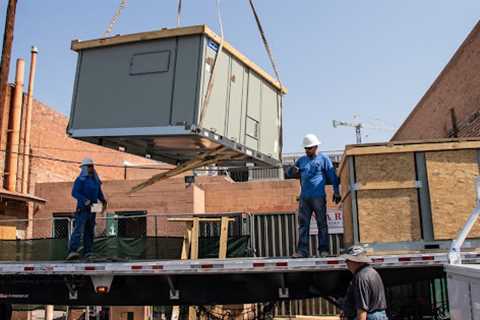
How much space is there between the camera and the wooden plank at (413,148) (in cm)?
656

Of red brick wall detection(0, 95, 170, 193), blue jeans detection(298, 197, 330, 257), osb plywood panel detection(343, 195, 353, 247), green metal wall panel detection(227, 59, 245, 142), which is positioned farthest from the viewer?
red brick wall detection(0, 95, 170, 193)

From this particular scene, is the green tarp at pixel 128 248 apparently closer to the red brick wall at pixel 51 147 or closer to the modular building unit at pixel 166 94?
the modular building unit at pixel 166 94

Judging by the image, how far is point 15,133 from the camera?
2055 centimetres

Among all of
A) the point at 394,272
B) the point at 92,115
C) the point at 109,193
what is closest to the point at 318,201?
the point at 394,272

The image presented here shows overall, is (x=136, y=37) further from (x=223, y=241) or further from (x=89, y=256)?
(x=223, y=241)

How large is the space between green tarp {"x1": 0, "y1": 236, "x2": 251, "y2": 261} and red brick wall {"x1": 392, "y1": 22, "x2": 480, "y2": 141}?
6.41 m

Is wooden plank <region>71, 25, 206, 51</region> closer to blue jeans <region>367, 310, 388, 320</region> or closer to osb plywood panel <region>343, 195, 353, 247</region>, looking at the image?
osb plywood panel <region>343, 195, 353, 247</region>

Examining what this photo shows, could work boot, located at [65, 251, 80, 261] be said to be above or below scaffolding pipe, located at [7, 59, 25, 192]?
below

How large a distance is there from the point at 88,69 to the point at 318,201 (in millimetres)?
3691

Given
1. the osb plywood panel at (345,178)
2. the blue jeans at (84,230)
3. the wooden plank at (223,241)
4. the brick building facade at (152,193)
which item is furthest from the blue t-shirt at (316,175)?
the brick building facade at (152,193)

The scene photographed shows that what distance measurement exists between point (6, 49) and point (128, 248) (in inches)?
253

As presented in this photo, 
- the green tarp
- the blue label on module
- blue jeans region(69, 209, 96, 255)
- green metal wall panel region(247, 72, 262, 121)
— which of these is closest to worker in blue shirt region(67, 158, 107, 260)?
blue jeans region(69, 209, 96, 255)

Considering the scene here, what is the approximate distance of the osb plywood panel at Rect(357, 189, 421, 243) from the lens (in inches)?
254

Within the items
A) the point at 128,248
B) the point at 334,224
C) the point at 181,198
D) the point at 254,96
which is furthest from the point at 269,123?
the point at 181,198
